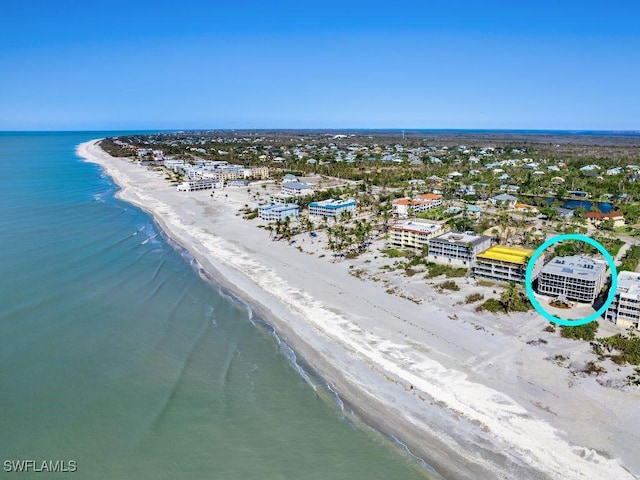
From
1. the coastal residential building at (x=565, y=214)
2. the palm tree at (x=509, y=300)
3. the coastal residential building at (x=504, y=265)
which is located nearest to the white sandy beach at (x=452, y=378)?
the palm tree at (x=509, y=300)

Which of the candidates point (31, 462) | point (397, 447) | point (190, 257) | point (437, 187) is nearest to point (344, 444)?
point (397, 447)

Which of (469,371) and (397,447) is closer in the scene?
(397,447)

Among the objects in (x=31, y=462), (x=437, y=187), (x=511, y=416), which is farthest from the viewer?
(x=437, y=187)

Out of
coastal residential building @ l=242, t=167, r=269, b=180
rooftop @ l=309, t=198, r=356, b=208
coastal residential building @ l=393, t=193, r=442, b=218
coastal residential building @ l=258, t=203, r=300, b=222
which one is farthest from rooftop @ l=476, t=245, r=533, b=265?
coastal residential building @ l=242, t=167, r=269, b=180

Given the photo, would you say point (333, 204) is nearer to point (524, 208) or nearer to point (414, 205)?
point (414, 205)

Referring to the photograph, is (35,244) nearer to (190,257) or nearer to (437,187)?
(190,257)

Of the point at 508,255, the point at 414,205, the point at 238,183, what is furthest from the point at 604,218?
the point at 238,183
